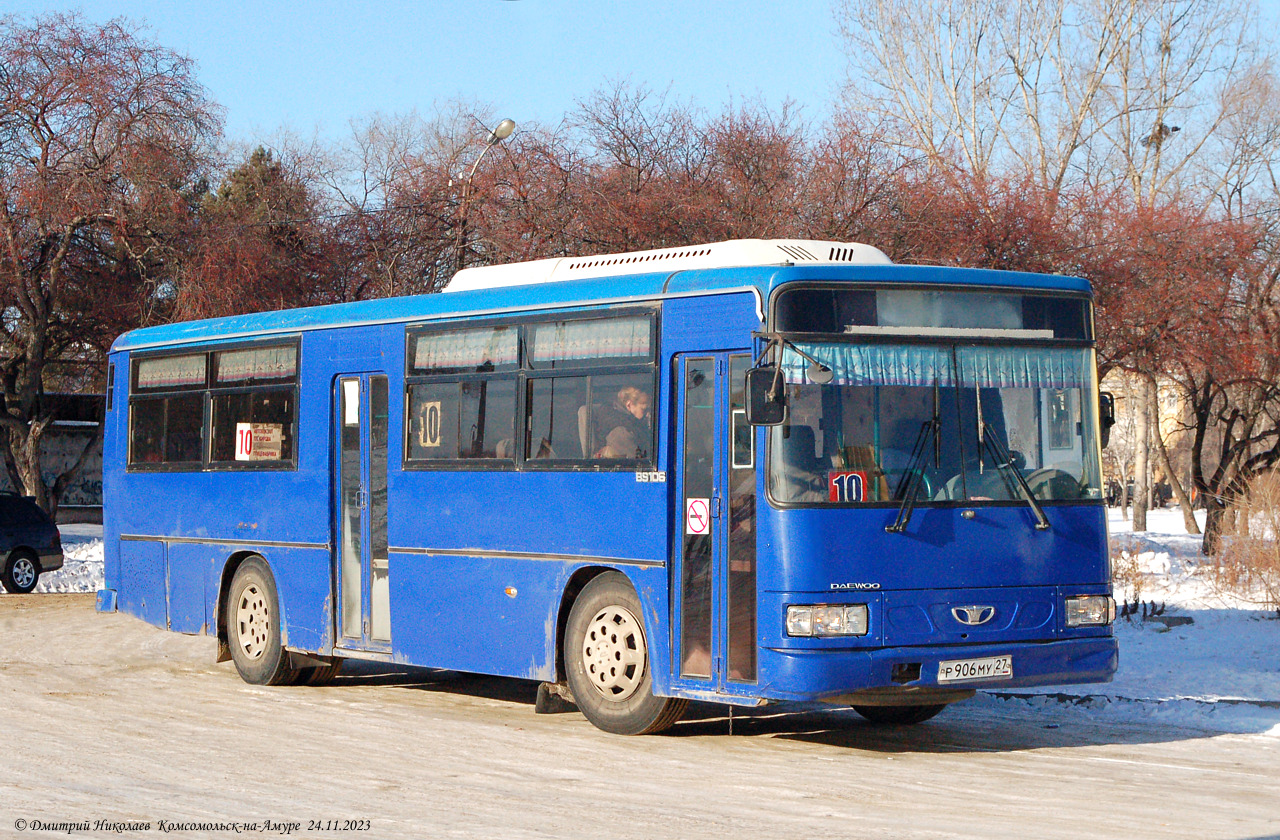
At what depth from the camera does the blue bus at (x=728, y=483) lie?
970 cm

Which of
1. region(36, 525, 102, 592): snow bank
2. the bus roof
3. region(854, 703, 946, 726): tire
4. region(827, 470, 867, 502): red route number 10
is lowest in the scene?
region(854, 703, 946, 726): tire

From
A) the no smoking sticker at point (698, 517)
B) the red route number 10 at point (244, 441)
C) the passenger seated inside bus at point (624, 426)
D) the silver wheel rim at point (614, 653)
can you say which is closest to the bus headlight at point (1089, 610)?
the no smoking sticker at point (698, 517)

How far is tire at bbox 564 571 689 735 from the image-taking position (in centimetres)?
1062

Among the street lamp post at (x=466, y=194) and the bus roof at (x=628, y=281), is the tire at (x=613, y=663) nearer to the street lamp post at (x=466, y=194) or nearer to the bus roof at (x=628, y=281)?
the bus roof at (x=628, y=281)

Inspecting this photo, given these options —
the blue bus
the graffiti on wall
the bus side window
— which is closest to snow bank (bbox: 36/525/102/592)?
the graffiti on wall

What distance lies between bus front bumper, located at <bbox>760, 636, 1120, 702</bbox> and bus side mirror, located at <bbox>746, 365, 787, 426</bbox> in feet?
4.64

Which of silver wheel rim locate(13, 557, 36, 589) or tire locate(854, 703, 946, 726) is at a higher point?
silver wheel rim locate(13, 557, 36, 589)

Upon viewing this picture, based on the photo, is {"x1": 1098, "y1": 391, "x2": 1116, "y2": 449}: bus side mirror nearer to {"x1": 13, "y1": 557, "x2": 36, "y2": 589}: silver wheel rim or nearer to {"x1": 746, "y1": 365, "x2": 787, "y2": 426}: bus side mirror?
{"x1": 746, "y1": 365, "x2": 787, "y2": 426}: bus side mirror

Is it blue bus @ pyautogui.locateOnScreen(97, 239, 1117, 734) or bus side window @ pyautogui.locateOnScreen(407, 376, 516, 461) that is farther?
bus side window @ pyautogui.locateOnScreen(407, 376, 516, 461)

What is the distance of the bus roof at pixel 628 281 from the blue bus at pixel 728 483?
2 centimetres

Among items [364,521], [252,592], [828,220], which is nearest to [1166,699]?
[364,521]

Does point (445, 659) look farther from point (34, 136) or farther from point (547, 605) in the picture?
point (34, 136)

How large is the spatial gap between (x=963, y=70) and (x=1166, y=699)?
98.6 ft

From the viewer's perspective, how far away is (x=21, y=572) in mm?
25734
